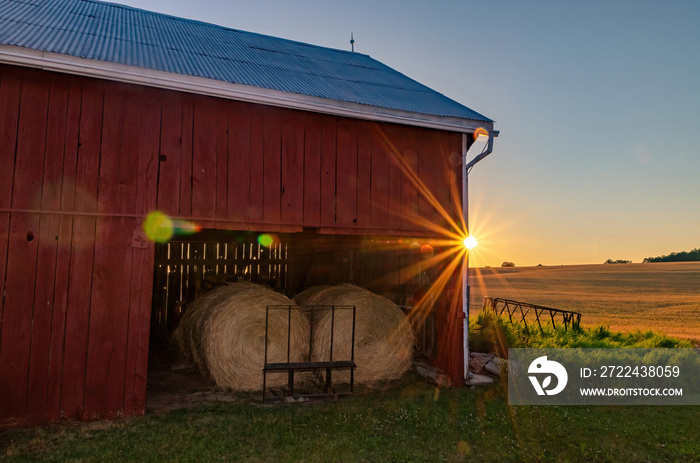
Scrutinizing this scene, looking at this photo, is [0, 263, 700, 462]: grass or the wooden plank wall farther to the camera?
the wooden plank wall

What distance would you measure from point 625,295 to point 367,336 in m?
29.1

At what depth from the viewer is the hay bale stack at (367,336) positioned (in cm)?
814

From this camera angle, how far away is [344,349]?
8.18m

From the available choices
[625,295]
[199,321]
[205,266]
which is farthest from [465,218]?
[625,295]

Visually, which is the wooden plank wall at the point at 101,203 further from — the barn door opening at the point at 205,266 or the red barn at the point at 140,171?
the barn door opening at the point at 205,266

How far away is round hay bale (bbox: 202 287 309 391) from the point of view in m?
7.44

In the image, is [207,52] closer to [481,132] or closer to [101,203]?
[101,203]

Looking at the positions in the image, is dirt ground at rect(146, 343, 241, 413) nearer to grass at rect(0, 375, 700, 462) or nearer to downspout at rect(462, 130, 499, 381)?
grass at rect(0, 375, 700, 462)

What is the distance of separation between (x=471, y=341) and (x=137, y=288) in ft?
21.6

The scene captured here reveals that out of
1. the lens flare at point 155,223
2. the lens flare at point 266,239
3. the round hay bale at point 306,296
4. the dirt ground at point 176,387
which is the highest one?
the lens flare at point 266,239

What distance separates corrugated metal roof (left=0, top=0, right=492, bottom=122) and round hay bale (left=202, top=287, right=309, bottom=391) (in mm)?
3372

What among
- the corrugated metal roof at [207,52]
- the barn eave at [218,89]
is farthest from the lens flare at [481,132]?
the corrugated metal roof at [207,52]

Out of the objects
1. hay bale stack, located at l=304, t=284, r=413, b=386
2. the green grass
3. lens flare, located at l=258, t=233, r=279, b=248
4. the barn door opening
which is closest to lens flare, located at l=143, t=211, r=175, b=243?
the green grass

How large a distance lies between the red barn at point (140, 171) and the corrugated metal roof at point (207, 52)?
6cm
